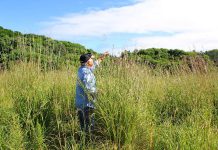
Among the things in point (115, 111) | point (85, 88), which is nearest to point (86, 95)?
point (85, 88)

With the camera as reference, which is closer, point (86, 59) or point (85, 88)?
point (85, 88)

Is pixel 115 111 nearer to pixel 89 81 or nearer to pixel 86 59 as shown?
pixel 89 81

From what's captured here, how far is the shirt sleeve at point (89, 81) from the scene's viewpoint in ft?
23.4

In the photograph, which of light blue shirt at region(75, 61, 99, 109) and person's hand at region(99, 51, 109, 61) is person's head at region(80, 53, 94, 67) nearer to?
light blue shirt at region(75, 61, 99, 109)

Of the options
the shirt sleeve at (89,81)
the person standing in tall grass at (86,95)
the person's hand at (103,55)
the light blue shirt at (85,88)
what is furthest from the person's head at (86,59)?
the person's hand at (103,55)

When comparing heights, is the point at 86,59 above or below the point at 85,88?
above

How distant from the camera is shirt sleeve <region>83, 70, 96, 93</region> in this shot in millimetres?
7125

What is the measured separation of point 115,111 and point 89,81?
1.02 meters

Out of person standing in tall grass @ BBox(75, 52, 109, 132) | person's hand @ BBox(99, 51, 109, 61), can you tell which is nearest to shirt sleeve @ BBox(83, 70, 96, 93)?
person standing in tall grass @ BBox(75, 52, 109, 132)

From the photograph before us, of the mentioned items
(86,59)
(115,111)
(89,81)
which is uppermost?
(86,59)

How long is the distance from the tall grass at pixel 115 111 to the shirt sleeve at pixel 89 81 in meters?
0.13

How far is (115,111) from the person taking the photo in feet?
21.0

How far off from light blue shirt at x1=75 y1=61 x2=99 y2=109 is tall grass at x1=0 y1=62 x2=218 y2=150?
0.16 m

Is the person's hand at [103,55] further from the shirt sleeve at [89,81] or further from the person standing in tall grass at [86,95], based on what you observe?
the shirt sleeve at [89,81]
